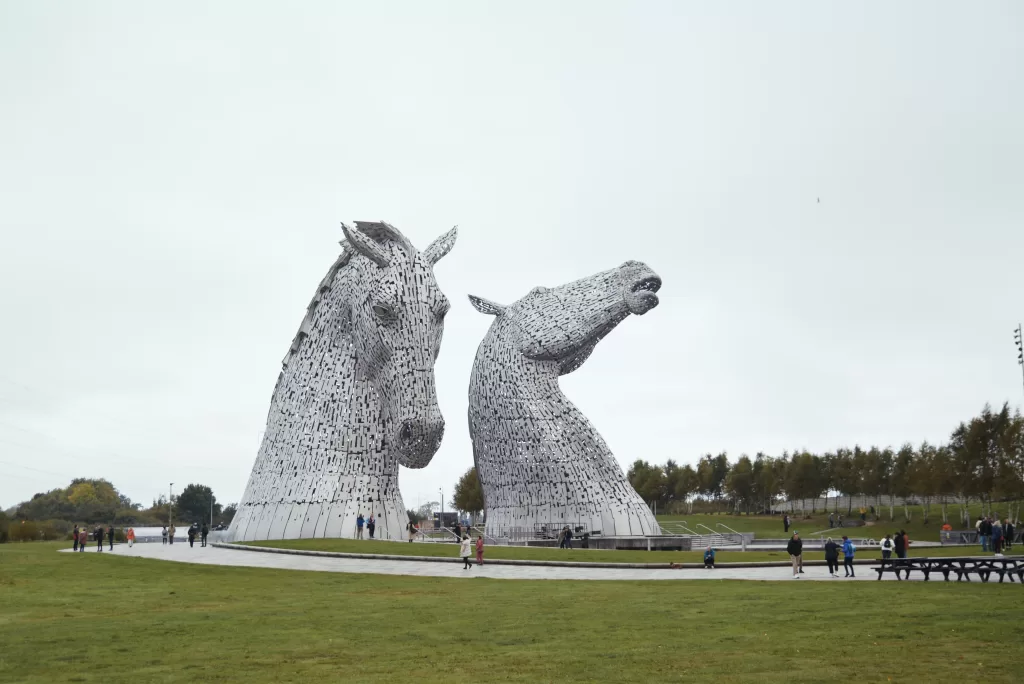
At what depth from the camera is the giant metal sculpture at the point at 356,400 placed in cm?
2522

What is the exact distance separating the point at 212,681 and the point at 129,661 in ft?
5.06

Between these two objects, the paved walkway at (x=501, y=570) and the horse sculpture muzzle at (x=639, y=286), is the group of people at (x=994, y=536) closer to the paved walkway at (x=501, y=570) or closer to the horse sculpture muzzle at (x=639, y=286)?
the paved walkway at (x=501, y=570)

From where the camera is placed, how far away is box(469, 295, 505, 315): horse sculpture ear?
116 feet

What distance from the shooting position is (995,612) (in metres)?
11.6

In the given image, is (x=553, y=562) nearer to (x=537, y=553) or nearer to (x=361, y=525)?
(x=537, y=553)

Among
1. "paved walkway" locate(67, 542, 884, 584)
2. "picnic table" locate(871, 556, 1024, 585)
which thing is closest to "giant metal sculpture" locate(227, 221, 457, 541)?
"paved walkway" locate(67, 542, 884, 584)

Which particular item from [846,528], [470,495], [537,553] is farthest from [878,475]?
[537,553]

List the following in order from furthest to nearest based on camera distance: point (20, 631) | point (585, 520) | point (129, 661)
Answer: point (585, 520) → point (20, 631) → point (129, 661)

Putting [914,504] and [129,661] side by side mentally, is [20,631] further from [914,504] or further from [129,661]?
[914,504]

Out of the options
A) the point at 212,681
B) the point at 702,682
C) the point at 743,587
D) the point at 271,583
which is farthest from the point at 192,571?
the point at 702,682

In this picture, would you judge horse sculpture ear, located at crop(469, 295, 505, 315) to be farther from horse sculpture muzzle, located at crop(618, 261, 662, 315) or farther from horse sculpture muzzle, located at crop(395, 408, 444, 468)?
horse sculpture muzzle, located at crop(395, 408, 444, 468)

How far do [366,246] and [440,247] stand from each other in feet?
9.71

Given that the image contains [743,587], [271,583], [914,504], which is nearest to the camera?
[743,587]

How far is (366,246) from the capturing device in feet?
84.2
